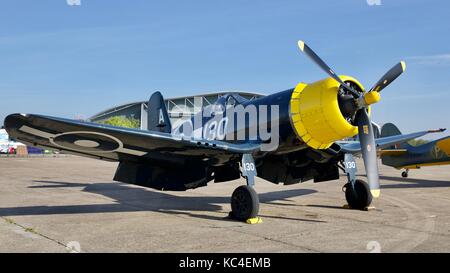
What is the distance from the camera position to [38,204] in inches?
379

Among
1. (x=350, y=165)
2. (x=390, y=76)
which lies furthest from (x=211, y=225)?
(x=390, y=76)

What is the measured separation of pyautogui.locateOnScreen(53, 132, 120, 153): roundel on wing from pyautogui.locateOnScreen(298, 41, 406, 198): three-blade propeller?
3.82 metres

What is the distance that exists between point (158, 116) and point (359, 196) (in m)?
6.25

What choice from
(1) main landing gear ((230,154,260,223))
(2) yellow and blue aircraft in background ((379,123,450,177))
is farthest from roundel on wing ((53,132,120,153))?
(2) yellow and blue aircraft in background ((379,123,450,177))

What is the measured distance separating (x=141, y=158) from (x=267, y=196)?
181 inches

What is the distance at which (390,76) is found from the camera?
23.3ft

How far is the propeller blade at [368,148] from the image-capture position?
714 cm

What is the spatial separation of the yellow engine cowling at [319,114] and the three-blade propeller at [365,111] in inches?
6.1

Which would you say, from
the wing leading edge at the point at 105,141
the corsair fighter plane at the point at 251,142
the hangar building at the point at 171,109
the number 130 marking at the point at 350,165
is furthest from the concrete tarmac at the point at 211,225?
the hangar building at the point at 171,109

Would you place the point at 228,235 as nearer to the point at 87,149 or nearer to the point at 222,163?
the point at 222,163

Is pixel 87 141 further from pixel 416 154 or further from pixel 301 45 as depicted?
pixel 416 154

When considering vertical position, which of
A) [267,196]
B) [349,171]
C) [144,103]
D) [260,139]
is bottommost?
[267,196]

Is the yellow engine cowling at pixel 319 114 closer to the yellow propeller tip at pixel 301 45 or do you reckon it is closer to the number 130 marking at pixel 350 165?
the yellow propeller tip at pixel 301 45
